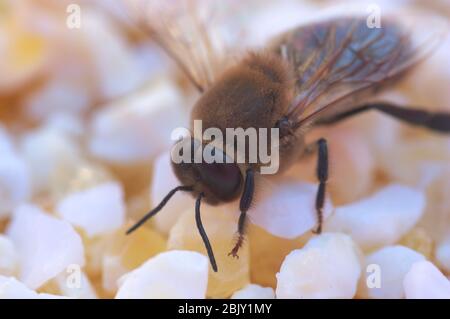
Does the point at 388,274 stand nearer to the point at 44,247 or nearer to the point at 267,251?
the point at 267,251

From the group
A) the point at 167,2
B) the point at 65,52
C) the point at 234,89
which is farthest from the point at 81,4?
the point at 234,89

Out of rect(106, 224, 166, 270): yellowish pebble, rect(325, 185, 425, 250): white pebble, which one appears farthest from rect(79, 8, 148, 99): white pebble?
rect(325, 185, 425, 250): white pebble

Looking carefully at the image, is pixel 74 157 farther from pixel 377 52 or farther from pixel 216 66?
pixel 377 52

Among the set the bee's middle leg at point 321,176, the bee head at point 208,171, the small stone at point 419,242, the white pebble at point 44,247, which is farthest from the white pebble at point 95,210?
the small stone at point 419,242

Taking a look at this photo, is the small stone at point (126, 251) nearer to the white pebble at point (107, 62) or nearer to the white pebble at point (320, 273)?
the white pebble at point (320, 273)

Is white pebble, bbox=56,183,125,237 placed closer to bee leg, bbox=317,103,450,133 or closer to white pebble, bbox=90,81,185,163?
white pebble, bbox=90,81,185,163

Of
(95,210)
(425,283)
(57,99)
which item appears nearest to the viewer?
(425,283)

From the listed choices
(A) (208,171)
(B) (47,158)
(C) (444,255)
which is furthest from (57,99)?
(C) (444,255)
